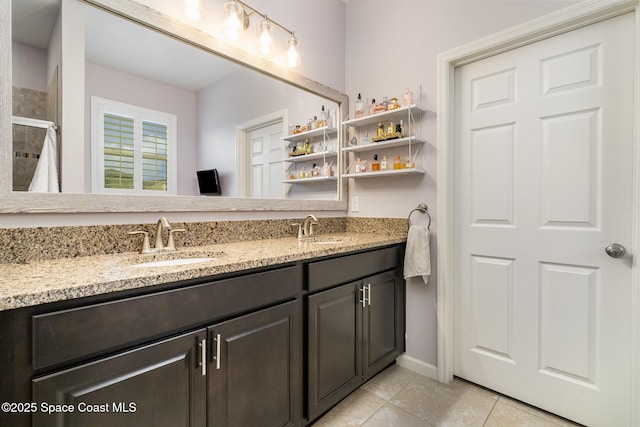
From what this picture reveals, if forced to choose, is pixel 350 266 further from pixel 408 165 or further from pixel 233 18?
pixel 233 18

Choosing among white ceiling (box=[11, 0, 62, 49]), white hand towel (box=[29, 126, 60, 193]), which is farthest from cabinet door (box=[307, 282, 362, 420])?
white ceiling (box=[11, 0, 62, 49])

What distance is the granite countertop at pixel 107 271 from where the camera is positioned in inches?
28.7

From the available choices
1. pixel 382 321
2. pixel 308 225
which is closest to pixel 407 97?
pixel 308 225

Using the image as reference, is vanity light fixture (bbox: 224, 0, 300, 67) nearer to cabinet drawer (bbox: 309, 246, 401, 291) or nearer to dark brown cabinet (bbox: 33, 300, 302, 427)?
cabinet drawer (bbox: 309, 246, 401, 291)

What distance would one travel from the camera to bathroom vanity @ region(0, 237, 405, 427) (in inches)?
29.1

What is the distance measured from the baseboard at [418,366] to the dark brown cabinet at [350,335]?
9 cm

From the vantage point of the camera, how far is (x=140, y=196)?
1359mm

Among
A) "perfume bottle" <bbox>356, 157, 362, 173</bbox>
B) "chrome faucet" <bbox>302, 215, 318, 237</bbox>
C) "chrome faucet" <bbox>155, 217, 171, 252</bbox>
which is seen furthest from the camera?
"perfume bottle" <bbox>356, 157, 362, 173</bbox>

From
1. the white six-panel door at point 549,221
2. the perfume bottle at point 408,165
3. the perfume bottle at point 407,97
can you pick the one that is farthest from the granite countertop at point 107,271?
the perfume bottle at point 407,97

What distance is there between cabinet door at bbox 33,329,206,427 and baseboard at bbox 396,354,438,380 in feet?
4.75

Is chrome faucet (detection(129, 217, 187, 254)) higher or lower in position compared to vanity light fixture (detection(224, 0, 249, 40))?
lower

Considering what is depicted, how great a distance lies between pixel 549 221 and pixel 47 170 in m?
2.29

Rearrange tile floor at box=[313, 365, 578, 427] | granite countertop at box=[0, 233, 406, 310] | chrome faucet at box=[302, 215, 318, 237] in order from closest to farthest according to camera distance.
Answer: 1. granite countertop at box=[0, 233, 406, 310]
2. tile floor at box=[313, 365, 578, 427]
3. chrome faucet at box=[302, 215, 318, 237]

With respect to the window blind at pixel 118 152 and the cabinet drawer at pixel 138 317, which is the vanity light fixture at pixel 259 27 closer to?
the window blind at pixel 118 152
